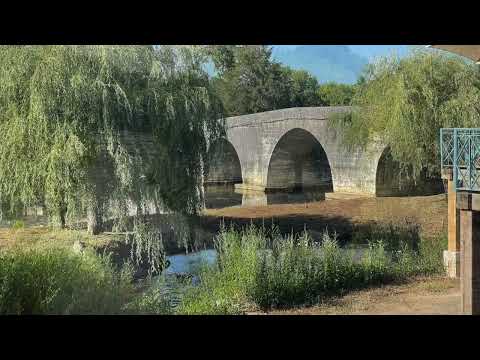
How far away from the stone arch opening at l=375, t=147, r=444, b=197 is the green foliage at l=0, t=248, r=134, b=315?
1303 centimetres

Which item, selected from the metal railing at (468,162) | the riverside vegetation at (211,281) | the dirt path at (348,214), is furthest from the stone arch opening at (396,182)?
the metal railing at (468,162)

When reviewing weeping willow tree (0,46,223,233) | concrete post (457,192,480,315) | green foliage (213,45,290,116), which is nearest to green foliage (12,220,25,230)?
weeping willow tree (0,46,223,233)

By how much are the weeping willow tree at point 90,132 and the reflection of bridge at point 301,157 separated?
9.83 metres

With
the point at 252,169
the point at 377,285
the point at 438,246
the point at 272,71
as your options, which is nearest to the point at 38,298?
the point at 377,285

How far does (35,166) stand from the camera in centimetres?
865

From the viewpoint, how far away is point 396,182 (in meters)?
19.5

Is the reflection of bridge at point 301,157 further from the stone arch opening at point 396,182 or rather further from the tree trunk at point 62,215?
the tree trunk at point 62,215

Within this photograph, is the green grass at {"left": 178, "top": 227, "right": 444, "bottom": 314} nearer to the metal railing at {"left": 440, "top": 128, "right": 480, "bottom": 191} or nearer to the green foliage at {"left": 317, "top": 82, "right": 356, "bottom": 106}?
the metal railing at {"left": 440, "top": 128, "right": 480, "bottom": 191}

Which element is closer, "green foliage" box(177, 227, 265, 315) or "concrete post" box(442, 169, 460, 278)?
"green foliage" box(177, 227, 265, 315)

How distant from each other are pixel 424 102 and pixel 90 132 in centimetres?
829

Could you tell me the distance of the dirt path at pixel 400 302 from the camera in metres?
6.53

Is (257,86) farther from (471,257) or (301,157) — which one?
(471,257)

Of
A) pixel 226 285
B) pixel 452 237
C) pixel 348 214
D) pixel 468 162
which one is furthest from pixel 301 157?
pixel 468 162

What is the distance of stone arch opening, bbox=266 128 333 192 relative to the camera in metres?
27.2
